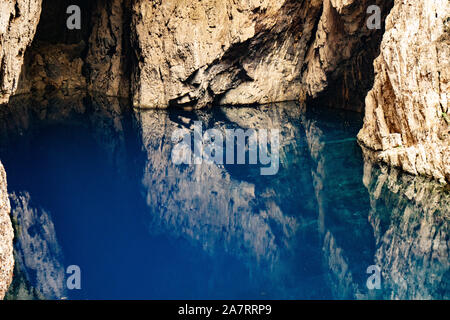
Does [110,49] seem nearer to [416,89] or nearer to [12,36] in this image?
[12,36]

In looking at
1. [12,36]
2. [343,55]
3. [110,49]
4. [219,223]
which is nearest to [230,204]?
[219,223]

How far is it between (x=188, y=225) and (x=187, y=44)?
8983 mm

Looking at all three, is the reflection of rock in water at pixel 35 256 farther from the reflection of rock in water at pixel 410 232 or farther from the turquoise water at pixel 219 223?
the reflection of rock in water at pixel 410 232

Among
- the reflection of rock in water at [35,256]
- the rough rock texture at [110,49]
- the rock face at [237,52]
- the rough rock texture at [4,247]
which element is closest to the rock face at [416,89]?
the rock face at [237,52]

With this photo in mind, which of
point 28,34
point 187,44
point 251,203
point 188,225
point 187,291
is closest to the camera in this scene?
point 187,291

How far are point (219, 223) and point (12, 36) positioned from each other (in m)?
4.72

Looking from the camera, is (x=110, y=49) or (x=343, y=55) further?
(x=110, y=49)

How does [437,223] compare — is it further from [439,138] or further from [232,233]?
[232,233]

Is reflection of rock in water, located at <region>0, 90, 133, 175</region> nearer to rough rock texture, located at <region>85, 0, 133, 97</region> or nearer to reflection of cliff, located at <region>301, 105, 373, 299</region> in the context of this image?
rough rock texture, located at <region>85, 0, 133, 97</region>

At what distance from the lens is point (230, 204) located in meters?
7.42

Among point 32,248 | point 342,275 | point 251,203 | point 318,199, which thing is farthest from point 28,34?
point 342,275

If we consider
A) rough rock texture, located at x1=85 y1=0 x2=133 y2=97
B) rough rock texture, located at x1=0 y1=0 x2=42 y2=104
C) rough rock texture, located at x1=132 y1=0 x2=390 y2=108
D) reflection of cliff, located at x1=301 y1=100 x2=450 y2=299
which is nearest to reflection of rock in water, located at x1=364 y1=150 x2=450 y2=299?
reflection of cliff, located at x1=301 y1=100 x2=450 y2=299

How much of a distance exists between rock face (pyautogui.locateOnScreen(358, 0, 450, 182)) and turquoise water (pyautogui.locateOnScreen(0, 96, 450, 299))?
43 centimetres

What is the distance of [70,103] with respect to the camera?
54.0 feet
